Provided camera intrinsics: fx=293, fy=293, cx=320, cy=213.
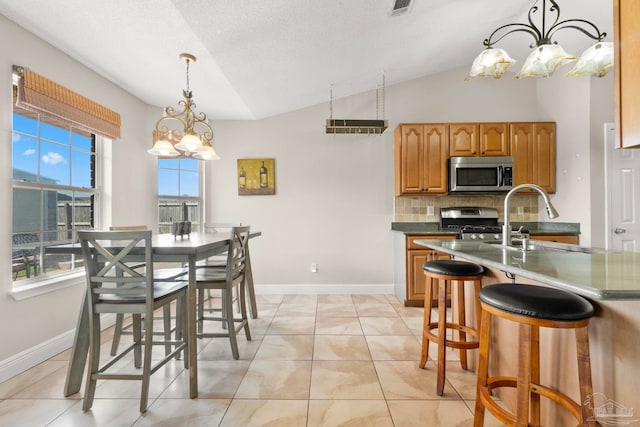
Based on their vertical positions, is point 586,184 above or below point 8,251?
above

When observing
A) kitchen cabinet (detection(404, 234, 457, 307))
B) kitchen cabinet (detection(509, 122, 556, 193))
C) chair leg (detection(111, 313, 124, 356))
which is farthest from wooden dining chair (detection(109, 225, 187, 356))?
kitchen cabinet (detection(509, 122, 556, 193))

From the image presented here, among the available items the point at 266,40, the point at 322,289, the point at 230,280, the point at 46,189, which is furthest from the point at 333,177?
the point at 46,189

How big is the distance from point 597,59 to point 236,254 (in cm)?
280

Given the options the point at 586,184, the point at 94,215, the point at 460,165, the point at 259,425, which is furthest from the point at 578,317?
the point at 94,215

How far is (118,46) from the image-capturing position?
2354 millimetres

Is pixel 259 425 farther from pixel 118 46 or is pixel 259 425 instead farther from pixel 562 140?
pixel 562 140

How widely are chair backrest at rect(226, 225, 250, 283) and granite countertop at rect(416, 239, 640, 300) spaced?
1.54 m

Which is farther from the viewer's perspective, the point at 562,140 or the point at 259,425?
the point at 562,140

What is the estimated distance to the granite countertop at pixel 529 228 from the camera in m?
3.27

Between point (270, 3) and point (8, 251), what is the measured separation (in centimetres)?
248

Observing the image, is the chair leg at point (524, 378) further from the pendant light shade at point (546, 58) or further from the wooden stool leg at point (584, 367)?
the pendant light shade at point (546, 58)

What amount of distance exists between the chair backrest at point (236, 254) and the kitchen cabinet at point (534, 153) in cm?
326

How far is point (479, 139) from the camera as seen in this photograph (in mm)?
3602

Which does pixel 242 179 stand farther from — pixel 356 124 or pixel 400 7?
pixel 400 7
